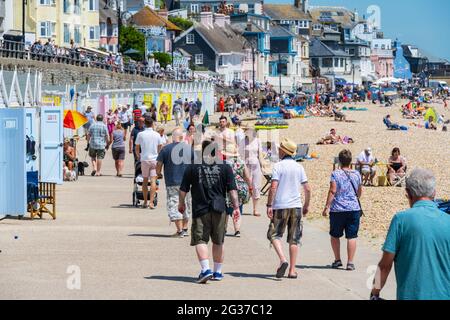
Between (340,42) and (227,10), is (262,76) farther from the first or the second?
(340,42)

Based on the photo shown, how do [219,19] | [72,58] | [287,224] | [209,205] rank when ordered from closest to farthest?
[209,205]
[287,224]
[72,58]
[219,19]

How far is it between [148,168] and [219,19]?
105m

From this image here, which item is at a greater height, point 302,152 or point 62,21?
point 62,21

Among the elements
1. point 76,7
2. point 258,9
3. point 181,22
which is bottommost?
point 76,7

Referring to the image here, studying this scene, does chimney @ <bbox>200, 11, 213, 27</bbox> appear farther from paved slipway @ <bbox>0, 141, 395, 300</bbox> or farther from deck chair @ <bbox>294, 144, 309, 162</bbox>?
paved slipway @ <bbox>0, 141, 395, 300</bbox>

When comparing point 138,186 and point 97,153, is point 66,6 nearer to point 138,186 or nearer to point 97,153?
point 97,153

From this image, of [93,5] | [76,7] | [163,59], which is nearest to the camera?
[76,7]

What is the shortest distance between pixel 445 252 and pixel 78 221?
10543mm

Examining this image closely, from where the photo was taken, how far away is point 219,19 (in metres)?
123

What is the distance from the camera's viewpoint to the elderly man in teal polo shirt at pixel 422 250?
22.9ft

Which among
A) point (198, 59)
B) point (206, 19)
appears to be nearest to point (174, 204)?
point (198, 59)

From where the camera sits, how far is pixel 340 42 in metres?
170

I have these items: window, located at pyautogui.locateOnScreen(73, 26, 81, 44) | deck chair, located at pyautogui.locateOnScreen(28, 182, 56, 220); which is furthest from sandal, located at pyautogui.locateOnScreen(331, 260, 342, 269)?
window, located at pyautogui.locateOnScreen(73, 26, 81, 44)

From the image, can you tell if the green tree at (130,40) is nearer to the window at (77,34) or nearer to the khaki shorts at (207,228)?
the window at (77,34)
